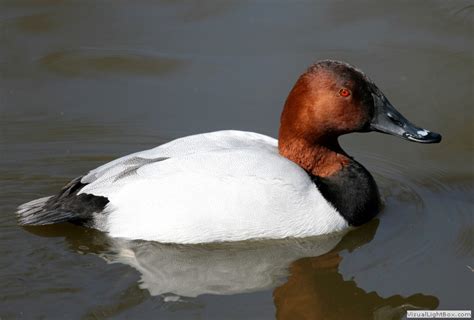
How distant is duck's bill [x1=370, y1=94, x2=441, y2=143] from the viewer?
5.97m

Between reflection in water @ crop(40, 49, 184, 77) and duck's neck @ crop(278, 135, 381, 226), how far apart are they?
211 cm

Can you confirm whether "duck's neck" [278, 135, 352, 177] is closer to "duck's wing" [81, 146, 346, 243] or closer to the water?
"duck's wing" [81, 146, 346, 243]

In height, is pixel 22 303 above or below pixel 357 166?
below

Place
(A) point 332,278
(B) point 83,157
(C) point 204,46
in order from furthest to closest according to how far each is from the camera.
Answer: (C) point 204,46 < (B) point 83,157 < (A) point 332,278

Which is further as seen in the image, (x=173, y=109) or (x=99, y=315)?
(x=173, y=109)

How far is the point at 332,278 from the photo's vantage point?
17.9ft

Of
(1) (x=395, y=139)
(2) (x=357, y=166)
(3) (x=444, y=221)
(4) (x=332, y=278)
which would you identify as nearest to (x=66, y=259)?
(4) (x=332, y=278)

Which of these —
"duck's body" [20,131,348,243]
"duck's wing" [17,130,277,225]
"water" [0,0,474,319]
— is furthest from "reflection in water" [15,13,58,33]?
"duck's body" [20,131,348,243]

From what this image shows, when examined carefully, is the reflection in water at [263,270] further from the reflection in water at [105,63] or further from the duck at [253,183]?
the reflection in water at [105,63]

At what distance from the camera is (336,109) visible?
5.88 meters

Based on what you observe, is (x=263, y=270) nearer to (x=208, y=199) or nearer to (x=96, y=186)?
(x=208, y=199)

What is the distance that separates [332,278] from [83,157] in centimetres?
216

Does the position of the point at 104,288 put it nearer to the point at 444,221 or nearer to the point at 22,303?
the point at 22,303

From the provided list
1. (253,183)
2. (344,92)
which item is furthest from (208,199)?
(344,92)
